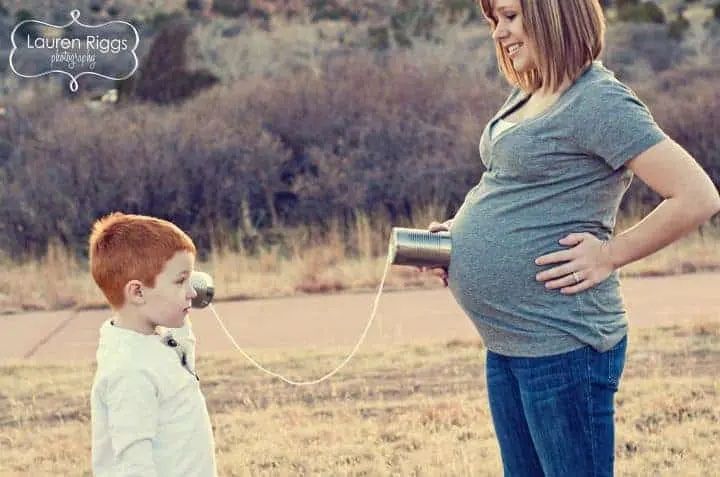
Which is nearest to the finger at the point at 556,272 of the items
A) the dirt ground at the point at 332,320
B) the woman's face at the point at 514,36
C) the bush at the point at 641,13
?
the woman's face at the point at 514,36

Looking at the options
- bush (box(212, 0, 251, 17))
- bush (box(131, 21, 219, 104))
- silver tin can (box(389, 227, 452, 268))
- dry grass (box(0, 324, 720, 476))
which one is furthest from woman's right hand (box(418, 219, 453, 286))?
bush (box(212, 0, 251, 17))

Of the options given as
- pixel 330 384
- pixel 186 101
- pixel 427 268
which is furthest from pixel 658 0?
pixel 427 268

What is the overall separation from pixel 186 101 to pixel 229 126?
1.73m

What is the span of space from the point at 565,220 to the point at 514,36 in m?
0.38

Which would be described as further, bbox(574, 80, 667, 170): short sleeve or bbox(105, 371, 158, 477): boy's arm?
bbox(105, 371, 158, 477): boy's arm

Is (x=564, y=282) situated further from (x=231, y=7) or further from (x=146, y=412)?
(x=231, y=7)

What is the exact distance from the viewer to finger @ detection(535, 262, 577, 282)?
261 cm

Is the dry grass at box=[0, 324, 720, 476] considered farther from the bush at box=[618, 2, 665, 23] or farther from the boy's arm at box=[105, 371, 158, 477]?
the bush at box=[618, 2, 665, 23]

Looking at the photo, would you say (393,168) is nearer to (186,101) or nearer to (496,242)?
(186,101)

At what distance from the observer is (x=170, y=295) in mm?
2949

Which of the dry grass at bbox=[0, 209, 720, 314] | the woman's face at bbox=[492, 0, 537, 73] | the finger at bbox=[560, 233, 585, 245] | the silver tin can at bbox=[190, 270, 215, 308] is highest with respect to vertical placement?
the woman's face at bbox=[492, 0, 537, 73]

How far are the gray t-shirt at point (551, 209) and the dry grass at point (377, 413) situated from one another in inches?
81.5

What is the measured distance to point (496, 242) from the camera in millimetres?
2715

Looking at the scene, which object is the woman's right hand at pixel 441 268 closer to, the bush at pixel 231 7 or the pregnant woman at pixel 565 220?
the pregnant woman at pixel 565 220
